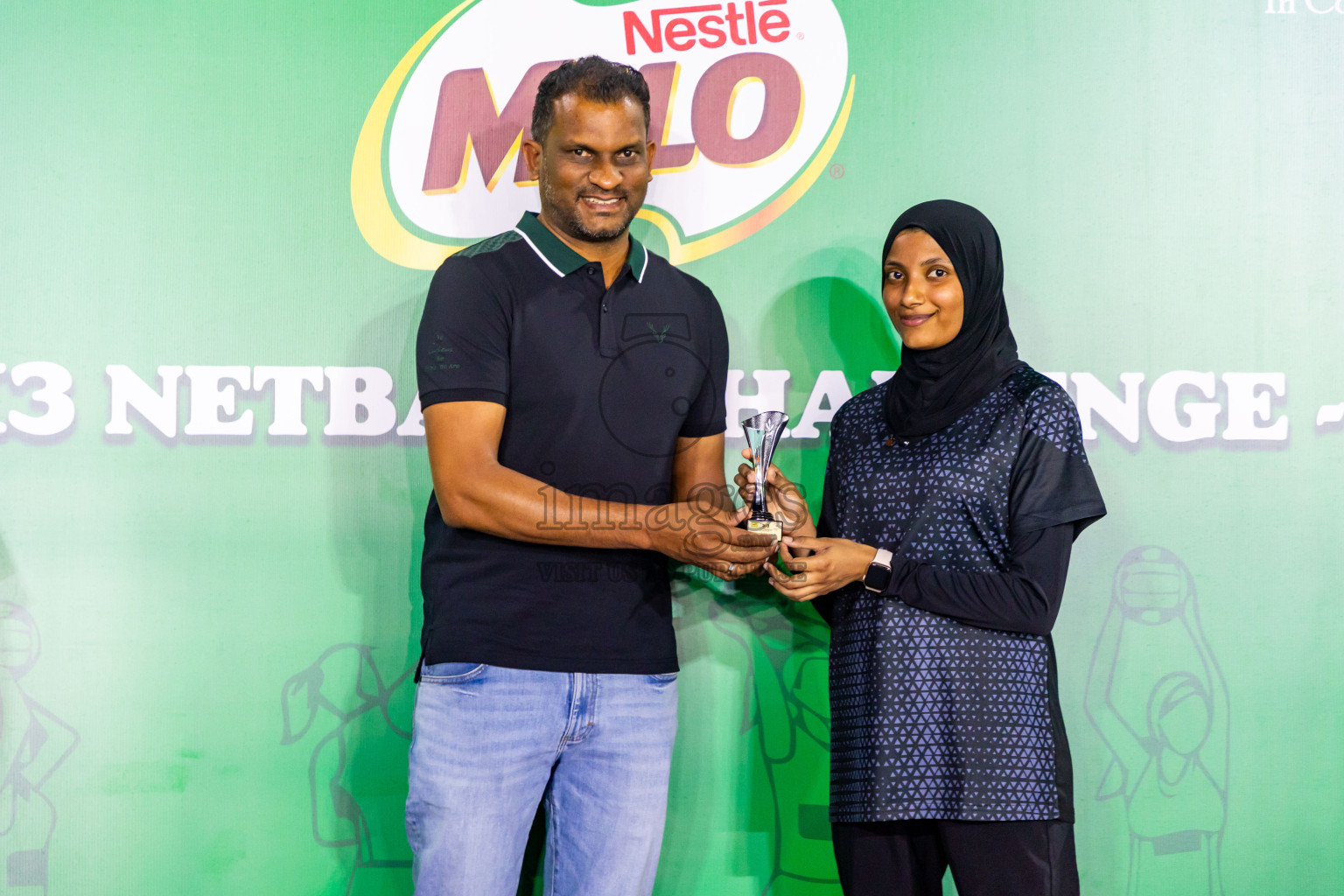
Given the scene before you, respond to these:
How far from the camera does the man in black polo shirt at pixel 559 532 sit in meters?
1.96

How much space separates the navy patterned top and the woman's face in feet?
0.57

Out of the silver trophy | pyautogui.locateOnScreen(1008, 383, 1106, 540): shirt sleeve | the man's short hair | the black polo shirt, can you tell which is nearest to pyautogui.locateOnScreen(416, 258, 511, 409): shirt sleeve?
the black polo shirt

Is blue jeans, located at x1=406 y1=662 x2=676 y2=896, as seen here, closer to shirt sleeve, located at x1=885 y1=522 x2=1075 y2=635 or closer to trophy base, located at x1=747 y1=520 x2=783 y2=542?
trophy base, located at x1=747 y1=520 x2=783 y2=542

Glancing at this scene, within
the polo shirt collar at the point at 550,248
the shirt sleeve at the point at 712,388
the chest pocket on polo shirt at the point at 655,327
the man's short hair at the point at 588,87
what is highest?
the man's short hair at the point at 588,87

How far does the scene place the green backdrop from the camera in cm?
246

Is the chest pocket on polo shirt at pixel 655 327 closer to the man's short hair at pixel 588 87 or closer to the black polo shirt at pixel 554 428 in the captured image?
the black polo shirt at pixel 554 428

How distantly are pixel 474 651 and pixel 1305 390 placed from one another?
7.26 ft

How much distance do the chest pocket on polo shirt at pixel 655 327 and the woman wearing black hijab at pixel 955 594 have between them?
0.46 m

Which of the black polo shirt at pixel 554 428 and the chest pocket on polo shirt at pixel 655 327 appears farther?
the chest pocket on polo shirt at pixel 655 327

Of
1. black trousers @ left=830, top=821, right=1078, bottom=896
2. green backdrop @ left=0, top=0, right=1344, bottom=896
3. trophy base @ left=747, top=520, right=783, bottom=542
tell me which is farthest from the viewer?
green backdrop @ left=0, top=0, right=1344, bottom=896

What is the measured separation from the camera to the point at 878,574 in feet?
6.53

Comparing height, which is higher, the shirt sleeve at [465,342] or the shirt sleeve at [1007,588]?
the shirt sleeve at [465,342]

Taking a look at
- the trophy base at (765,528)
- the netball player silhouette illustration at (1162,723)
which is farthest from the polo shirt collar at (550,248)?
the netball player silhouette illustration at (1162,723)

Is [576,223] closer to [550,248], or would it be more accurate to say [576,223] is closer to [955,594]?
[550,248]
